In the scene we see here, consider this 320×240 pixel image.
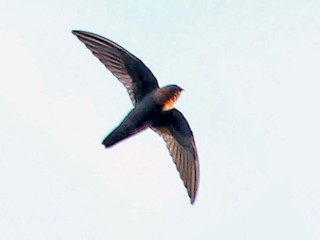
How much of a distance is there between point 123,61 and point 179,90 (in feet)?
2.32

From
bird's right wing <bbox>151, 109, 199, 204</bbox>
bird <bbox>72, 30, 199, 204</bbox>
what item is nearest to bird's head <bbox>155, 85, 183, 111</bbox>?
bird <bbox>72, 30, 199, 204</bbox>

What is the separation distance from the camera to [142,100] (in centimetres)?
622

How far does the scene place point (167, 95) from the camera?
613 centimetres

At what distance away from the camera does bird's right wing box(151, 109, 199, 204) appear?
643 centimetres

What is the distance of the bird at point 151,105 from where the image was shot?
6.10 metres

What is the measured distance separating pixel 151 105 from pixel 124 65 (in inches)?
26.6

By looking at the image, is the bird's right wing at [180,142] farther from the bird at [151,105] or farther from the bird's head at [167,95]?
the bird's head at [167,95]

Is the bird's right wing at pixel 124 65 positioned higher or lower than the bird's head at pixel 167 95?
higher

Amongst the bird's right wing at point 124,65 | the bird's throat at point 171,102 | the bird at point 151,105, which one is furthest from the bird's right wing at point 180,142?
the bird's right wing at point 124,65

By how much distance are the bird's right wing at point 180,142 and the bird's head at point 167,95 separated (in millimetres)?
157

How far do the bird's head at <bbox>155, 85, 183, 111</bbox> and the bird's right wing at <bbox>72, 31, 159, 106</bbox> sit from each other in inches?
8.5

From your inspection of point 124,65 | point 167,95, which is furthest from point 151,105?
point 124,65

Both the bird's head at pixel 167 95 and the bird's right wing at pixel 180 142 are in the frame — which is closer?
the bird's head at pixel 167 95

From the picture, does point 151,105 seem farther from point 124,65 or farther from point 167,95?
point 124,65
